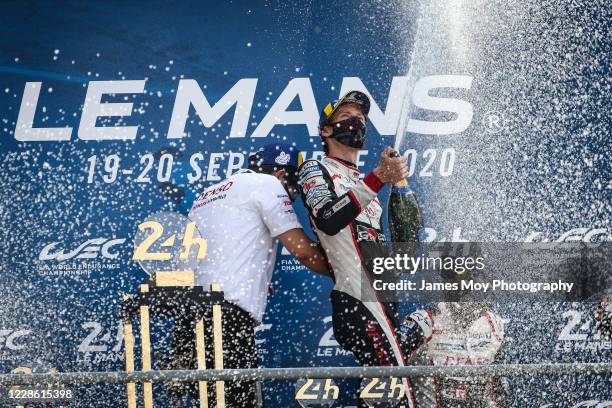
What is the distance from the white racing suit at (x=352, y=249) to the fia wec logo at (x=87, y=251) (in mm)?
988

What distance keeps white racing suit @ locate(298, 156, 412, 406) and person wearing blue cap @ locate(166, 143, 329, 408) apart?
0.12 metres

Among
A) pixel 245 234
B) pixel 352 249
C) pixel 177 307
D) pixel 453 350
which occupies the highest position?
pixel 245 234

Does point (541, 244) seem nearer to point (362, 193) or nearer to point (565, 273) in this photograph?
point (565, 273)

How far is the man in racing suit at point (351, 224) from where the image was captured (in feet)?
10.1

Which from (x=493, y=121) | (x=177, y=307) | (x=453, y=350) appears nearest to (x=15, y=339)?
(x=177, y=307)

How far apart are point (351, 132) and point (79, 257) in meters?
1.34

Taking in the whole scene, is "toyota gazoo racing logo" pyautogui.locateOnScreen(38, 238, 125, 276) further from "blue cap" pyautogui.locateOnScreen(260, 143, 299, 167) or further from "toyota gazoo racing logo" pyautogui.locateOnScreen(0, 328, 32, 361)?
"blue cap" pyautogui.locateOnScreen(260, 143, 299, 167)

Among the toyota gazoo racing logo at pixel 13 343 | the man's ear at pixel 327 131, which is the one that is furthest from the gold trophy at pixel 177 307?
the toyota gazoo racing logo at pixel 13 343

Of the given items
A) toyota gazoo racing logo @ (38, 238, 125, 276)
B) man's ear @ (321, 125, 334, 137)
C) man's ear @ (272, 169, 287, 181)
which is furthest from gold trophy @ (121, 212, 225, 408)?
man's ear @ (321, 125, 334, 137)

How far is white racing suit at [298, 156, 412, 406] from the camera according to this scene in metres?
3.08

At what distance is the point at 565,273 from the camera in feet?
12.1

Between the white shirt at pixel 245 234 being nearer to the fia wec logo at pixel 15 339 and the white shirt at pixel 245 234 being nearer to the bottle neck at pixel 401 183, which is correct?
the bottle neck at pixel 401 183

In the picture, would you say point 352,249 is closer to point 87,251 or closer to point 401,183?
point 401,183

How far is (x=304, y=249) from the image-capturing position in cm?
333
